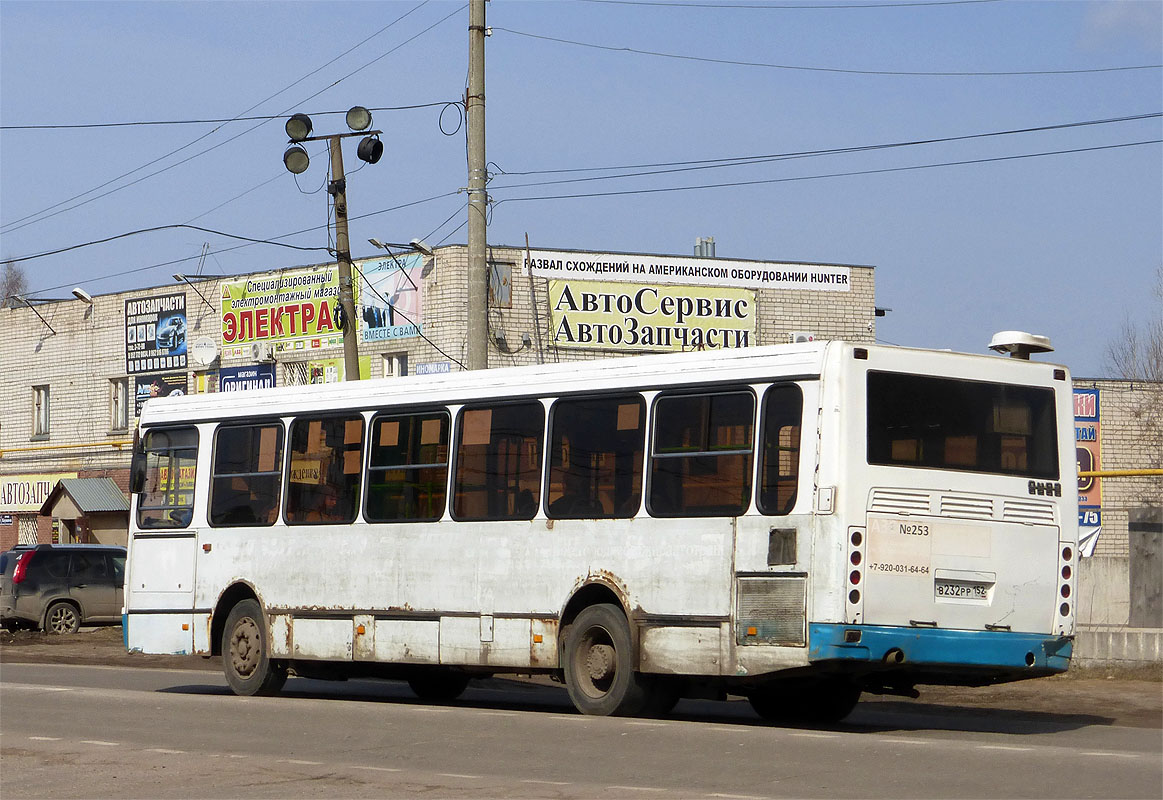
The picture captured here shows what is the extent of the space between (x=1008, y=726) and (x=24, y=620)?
2128 centimetres

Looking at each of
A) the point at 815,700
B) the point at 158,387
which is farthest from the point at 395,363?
the point at 815,700

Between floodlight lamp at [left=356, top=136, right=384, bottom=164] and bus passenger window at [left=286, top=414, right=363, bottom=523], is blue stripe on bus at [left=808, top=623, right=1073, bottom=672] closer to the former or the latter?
bus passenger window at [left=286, top=414, right=363, bottom=523]

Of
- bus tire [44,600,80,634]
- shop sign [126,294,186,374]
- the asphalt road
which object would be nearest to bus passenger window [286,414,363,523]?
the asphalt road

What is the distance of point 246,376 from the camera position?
40.7m

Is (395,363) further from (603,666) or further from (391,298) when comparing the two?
(603,666)

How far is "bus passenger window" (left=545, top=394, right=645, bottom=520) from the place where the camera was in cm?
1406

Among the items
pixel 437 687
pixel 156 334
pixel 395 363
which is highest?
pixel 156 334

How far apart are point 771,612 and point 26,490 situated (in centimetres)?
3781

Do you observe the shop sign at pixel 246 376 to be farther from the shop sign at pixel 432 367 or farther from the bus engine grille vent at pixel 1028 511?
the bus engine grille vent at pixel 1028 511

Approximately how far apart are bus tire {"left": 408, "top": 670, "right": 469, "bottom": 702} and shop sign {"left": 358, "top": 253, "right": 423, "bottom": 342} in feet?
66.4

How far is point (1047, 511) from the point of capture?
13.4 metres

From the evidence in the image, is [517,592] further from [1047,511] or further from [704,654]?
[1047,511]

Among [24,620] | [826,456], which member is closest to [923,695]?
[826,456]

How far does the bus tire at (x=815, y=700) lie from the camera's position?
1438 centimetres
